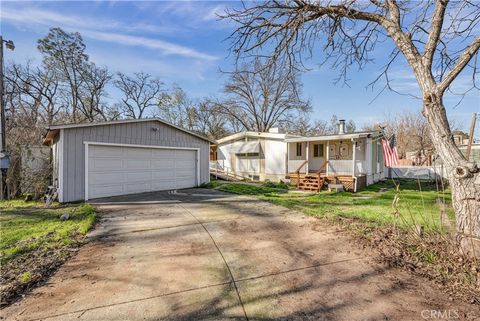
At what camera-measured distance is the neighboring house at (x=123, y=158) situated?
822cm

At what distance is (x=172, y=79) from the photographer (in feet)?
95.6

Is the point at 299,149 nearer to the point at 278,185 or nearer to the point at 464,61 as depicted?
the point at 278,185

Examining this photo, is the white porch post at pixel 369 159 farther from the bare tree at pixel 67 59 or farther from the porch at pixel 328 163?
the bare tree at pixel 67 59

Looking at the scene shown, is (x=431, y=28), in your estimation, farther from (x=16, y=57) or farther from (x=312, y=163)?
(x=16, y=57)

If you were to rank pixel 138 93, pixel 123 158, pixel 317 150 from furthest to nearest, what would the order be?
pixel 138 93, pixel 317 150, pixel 123 158

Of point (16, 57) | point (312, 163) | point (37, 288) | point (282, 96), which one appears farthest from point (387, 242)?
point (282, 96)

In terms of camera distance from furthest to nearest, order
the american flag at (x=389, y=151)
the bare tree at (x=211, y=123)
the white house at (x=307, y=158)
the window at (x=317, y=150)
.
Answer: the bare tree at (x=211, y=123), the american flag at (x=389, y=151), the window at (x=317, y=150), the white house at (x=307, y=158)

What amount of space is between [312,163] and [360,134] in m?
3.80

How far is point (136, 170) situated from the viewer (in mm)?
10148

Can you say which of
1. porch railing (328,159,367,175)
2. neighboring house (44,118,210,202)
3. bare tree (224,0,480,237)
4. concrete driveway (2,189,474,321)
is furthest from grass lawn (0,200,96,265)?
porch railing (328,159,367,175)

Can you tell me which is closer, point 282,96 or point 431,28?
point 431,28

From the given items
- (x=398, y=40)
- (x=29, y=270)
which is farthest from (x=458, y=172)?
(x=29, y=270)

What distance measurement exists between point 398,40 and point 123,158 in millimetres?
9239

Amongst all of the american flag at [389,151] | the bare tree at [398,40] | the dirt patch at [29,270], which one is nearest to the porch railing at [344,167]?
the american flag at [389,151]
